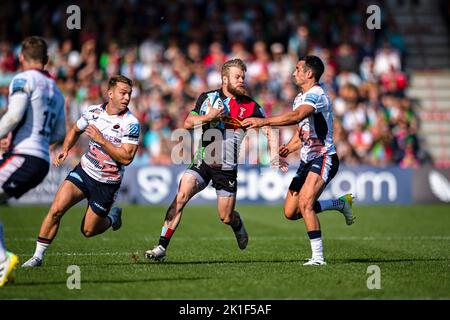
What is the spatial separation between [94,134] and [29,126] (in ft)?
3.40

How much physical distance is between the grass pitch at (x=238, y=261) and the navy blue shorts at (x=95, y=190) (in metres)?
0.77

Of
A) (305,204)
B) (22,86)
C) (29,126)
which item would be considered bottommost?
(305,204)

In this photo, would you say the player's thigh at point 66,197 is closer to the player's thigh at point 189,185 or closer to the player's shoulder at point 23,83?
the player's thigh at point 189,185

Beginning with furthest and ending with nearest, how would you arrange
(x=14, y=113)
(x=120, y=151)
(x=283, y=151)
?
1. (x=283, y=151)
2. (x=120, y=151)
3. (x=14, y=113)

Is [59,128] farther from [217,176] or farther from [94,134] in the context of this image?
[217,176]

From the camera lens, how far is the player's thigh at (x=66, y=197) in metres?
10.8

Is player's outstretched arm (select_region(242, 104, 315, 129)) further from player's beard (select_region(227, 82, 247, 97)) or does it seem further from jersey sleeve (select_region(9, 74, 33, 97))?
jersey sleeve (select_region(9, 74, 33, 97))

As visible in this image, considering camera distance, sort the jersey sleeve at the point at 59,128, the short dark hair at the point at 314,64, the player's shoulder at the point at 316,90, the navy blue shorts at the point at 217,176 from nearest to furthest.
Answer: the jersey sleeve at the point at 59,128, the player's shoulder at the point at 316,90, the short dark hair at the point at 314,64, the navy blue shorts at the point at 217,176

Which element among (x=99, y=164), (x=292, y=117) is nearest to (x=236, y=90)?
(x=292, y=117)

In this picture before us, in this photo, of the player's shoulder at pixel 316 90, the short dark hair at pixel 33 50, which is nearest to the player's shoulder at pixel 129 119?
the short dark hair at pixel 33 50

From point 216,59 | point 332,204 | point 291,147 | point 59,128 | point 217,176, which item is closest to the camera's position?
point 59,128

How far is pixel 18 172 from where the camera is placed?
9445 millimetres

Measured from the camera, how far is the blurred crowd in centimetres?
2500
